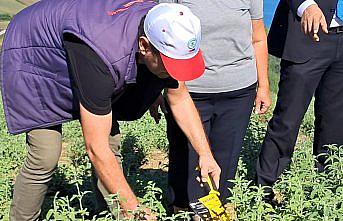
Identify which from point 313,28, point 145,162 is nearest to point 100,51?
point 313,28

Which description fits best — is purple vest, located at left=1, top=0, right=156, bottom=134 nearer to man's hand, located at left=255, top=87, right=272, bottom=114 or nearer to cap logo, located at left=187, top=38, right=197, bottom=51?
cap logo, located at left=187, top=38, right=197, bottom=51

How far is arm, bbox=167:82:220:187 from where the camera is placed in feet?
10.4

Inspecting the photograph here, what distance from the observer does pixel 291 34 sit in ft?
13.5

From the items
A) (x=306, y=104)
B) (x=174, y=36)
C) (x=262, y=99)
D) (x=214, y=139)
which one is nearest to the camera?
(x=174, y=36)

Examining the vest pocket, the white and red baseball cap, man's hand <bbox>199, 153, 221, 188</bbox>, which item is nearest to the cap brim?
the white and red baseball cap

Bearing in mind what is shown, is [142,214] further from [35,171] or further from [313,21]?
[313,21]

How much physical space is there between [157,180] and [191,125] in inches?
60.2

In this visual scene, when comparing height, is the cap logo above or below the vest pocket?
above

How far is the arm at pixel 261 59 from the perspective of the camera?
3.81 m

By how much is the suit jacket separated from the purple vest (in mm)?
1321

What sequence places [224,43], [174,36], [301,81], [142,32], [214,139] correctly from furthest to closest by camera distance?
1. [301,81]
2. [214,139]
3. [224,43]
4. [142,32]
5. [174,36]

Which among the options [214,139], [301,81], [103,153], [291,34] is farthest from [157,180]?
[103,153]

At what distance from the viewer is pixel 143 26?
108 inches

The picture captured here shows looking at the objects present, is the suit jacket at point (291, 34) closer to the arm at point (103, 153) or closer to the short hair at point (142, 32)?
the short hair at point (142, 32)
